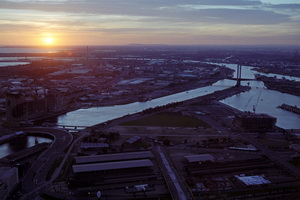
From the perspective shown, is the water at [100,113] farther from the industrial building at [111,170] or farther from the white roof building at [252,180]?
the white roof building at [252,180]

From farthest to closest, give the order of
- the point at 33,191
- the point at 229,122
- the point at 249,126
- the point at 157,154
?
the point at 229,122 < the point at 249,126 < the point at 157,154 < the point at 33,191

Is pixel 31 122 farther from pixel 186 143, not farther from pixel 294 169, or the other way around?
pixel 294 169

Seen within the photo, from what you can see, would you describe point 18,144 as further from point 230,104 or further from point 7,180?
point 230,104

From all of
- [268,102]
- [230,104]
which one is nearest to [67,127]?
[230,104]

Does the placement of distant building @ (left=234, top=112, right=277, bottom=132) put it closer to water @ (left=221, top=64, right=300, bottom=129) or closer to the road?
water @ (left=221, top=64, right=300, bottom=129)

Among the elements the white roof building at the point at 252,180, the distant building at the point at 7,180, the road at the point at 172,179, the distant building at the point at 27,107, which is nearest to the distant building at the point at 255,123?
the road at the point at 172,179

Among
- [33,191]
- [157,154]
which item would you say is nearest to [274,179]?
[157,154]
